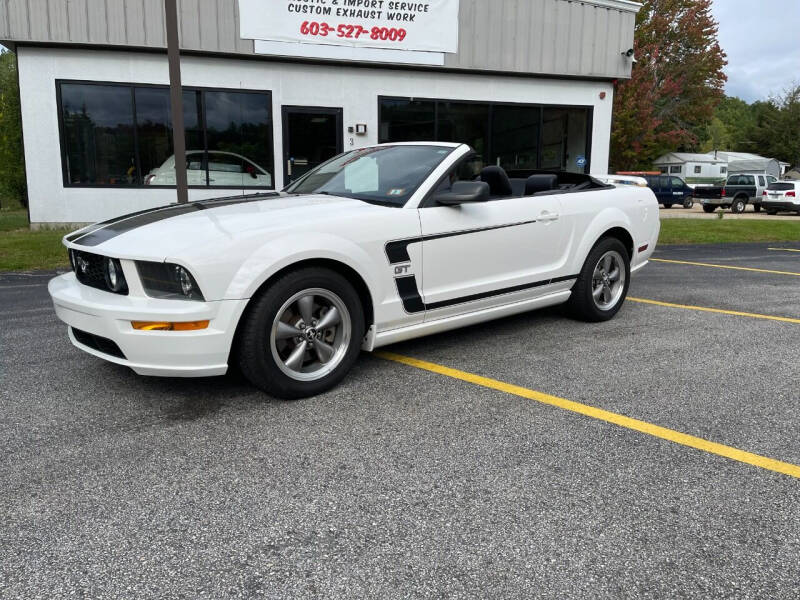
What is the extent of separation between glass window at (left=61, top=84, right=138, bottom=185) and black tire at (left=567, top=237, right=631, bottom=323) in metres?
10.7

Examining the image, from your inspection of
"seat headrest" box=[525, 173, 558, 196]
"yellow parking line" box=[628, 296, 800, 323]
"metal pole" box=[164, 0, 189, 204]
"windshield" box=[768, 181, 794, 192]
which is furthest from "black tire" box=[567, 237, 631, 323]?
"windshield" box=[768, 181, 794, 192]

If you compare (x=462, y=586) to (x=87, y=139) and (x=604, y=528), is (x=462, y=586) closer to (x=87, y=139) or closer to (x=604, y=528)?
(x=604, y=528)

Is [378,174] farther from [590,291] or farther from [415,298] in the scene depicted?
[590,291]

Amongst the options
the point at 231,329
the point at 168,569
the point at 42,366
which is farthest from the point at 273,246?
the point at 42,366

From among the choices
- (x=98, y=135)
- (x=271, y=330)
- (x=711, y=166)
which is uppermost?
(x=711, y=166)

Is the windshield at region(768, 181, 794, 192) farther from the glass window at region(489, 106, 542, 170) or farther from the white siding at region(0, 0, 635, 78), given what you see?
the glass window at region(489, 106, 542, 170)

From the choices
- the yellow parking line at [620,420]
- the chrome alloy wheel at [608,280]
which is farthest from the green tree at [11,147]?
the yellow parking line at [620,420]

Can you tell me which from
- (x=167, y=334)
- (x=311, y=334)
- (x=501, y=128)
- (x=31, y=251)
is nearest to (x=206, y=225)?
(x=167, y=334)

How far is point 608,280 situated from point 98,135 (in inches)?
438

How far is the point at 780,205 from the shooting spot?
26906 mm

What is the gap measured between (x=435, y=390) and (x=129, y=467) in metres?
1.74

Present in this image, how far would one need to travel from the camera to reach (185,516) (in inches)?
96.8

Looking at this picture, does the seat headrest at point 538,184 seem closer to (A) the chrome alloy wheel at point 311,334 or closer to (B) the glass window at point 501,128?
(A) the chrome alloy wheel at point 311,334

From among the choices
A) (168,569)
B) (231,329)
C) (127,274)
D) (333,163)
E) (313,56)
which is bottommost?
(168,569)
